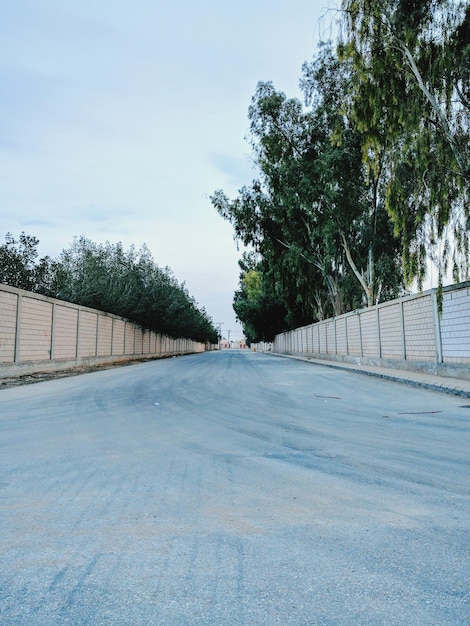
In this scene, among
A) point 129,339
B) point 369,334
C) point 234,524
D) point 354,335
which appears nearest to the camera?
point 234,524

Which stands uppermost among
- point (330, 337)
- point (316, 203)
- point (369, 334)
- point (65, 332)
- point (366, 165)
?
point (316, 203)

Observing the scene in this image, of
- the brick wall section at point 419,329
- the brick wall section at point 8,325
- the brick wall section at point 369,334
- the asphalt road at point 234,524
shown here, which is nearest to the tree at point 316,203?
the brick wall section at point 369,334

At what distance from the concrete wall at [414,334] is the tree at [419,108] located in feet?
4.13

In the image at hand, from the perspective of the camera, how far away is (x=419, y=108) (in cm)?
1404

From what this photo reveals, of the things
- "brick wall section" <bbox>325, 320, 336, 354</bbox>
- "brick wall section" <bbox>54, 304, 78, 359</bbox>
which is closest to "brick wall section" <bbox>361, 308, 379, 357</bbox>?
"brick wall section" <bbox>325, 320, 336, 354</bbox>

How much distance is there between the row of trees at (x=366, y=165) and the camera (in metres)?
13.6

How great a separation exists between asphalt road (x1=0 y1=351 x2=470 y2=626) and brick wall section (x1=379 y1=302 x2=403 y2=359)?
1239 centimetres

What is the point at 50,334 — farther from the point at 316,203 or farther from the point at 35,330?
the point at 316,203

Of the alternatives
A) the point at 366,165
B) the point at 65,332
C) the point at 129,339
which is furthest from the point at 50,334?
the point at 129,339

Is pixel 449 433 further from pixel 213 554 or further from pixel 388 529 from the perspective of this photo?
pixel 213 554

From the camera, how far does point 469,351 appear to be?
13328 millimetres

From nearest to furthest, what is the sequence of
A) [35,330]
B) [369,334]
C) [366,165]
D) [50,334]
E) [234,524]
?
[234,524] → [366,165] → [35,330] → [50,334] → [369,334]

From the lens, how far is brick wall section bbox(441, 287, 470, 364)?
13.5 metres

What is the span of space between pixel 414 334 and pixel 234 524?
1548 centimetres
